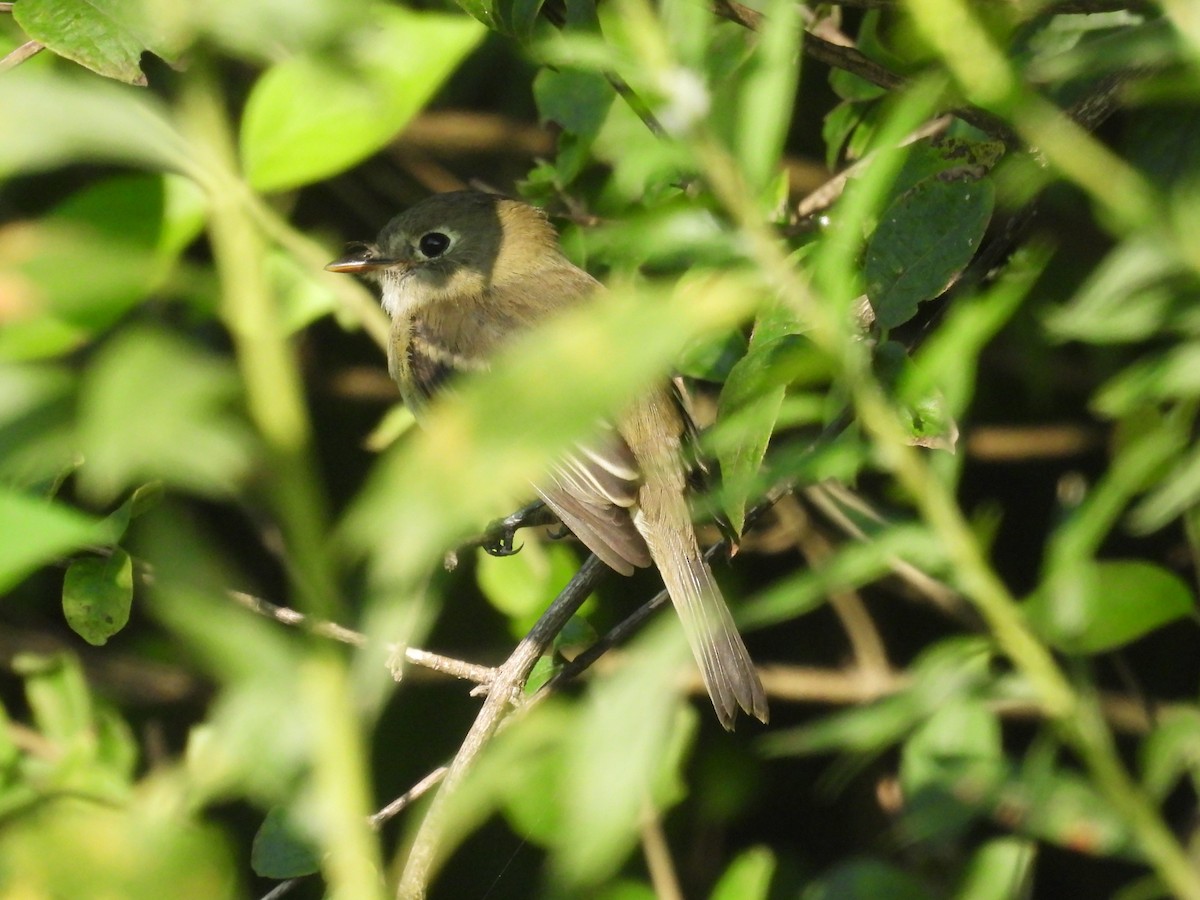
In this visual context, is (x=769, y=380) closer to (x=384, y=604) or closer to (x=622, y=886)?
(x=384, y=604)

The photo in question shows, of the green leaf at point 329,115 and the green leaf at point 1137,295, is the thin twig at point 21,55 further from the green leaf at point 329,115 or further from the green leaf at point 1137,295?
the green leaf at point 1137,295

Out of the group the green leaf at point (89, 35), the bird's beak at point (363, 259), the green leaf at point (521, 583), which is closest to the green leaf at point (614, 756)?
the green leaf at point (89, 35)

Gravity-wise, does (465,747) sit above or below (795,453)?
below

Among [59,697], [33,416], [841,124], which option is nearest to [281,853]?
[59,697]

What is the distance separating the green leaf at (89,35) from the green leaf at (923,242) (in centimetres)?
108

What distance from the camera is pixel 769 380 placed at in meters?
1.24

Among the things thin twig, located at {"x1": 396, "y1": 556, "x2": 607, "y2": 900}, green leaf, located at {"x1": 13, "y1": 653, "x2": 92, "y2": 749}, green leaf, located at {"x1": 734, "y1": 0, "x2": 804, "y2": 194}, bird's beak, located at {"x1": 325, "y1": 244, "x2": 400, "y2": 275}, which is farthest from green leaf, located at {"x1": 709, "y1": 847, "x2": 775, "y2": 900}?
bird's beak, located at {"x1": 325, "y1": 244, "x2": 400, "y2": 275}

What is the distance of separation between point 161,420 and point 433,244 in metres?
3.18

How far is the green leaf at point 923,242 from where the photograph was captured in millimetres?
1759

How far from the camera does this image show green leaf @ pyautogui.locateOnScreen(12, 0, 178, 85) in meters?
2.05

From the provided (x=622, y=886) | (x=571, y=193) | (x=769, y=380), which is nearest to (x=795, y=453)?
(x=769, y=380)

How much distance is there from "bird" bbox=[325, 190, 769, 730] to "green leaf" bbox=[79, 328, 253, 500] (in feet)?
5.23

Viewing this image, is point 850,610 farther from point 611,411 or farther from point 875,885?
point 611,411

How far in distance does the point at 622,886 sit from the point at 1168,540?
1.58 meters
